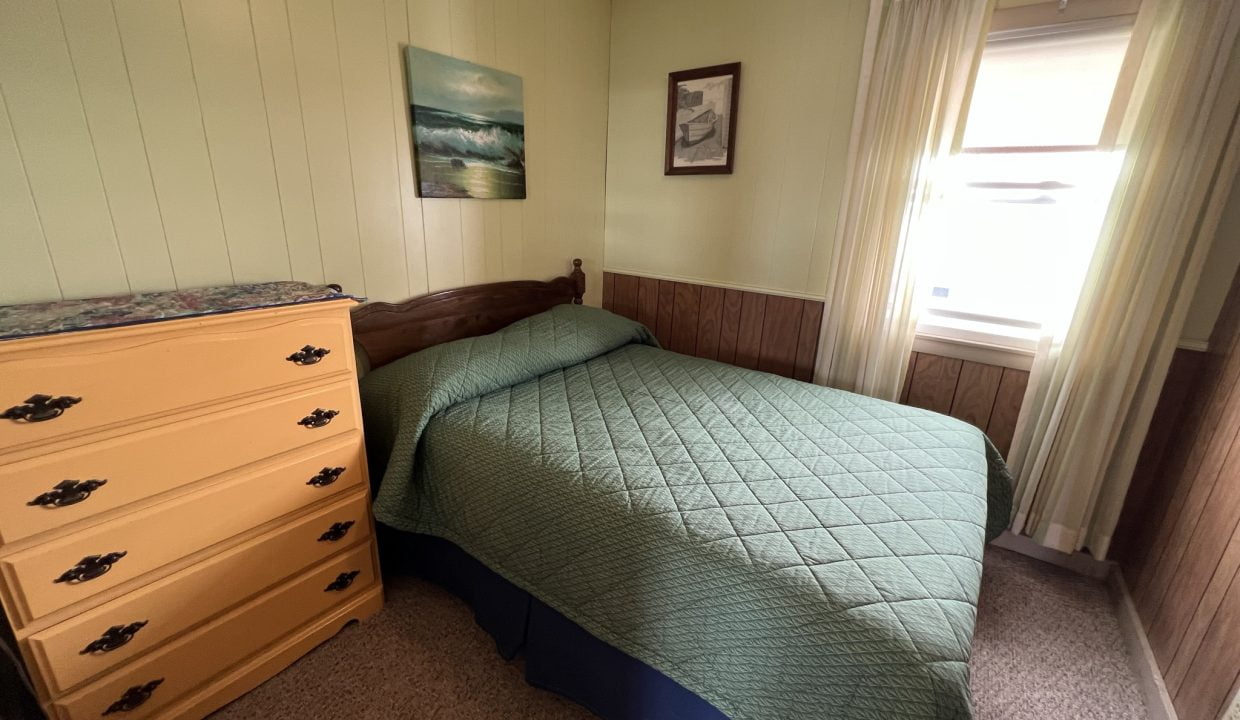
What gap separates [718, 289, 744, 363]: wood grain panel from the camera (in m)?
2.61

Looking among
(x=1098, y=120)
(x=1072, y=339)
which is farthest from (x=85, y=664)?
(x=1098, y=120)

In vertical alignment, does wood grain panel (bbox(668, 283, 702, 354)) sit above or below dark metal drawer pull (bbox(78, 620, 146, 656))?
above

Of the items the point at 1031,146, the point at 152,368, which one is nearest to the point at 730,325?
the point at 1031,146

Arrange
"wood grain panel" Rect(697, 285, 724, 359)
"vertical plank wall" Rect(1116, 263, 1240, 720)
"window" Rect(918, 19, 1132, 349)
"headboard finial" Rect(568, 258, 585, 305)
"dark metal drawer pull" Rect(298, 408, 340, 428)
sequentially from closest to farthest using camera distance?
"vertical plank wall" Rect(1116, 263, 1240, 720) → "dark metal drawer pull" Rect(298, 408, 340, 428) → "window" Rect(918, 19, 1132, 349) → "wood grain panel" Rect(697, 285, 724, 359) → "headboard finial" Rect(568, 258, 585, 305)

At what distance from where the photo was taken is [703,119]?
98.4 inches

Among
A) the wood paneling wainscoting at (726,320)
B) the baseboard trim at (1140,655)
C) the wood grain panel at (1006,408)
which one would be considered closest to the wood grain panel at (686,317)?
the wood paneling wainscoting at (726,320)

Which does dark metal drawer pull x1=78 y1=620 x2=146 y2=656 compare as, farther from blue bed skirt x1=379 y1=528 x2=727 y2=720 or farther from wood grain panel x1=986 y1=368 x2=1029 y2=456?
wood grain panel x1=986 y1=368 x2=1029 y2=456

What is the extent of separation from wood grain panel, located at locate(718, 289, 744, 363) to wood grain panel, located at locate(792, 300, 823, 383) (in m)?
0.33

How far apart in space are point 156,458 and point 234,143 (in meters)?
0.98

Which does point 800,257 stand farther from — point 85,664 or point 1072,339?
point 85,664

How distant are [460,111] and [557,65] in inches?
26.9

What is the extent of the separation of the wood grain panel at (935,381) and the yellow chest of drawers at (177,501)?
229cm

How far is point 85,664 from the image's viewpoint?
110cm

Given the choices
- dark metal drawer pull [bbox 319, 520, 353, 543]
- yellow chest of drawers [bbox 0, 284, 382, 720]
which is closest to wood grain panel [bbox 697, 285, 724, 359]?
yellow chest of drawers [bbox 0, 284, 382, 720]
